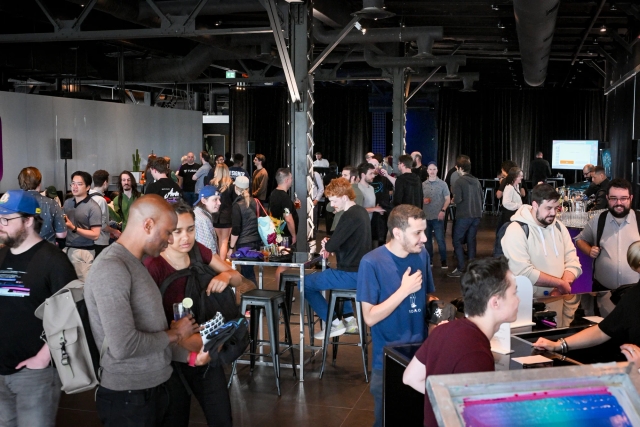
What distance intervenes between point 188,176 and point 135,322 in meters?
10.9

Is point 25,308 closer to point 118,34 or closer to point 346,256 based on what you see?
point 346,256

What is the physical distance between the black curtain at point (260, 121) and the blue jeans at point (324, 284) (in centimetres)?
1544

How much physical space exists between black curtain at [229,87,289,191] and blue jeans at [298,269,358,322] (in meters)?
15.4

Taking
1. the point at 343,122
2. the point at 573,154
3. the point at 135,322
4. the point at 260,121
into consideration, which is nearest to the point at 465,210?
the point at 135,322

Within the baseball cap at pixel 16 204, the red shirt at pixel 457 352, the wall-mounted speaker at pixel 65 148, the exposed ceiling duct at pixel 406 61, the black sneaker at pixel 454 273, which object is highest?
the exposed ceiling duct at pixel 406 61

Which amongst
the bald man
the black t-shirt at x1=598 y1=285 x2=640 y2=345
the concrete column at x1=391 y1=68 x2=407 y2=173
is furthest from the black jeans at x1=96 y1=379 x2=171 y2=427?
the concrete column at x1=391 y1=68 x2=407 y2=173

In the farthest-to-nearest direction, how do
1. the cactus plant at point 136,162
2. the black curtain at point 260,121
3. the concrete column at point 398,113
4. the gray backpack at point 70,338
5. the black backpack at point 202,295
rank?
the black curtain at point 260,121 < the cactus plant at point 136,162 < the concrete column at point 398,113 < the black backpack at point 202,295 < the gray backpack at point 70,338

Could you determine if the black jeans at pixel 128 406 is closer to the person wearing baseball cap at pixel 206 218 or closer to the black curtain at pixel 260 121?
the person wearing baseball cap at pixel 206 218

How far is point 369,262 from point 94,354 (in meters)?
1.31

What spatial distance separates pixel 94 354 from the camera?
2795 mm

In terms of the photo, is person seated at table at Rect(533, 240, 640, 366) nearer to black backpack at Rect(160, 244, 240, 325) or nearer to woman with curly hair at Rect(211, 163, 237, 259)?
black backpack at Rect(160, 244, 240, 325)

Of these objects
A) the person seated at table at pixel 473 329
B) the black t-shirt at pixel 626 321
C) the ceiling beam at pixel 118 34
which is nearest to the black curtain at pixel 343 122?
the ceiling beam at pixel 118 34

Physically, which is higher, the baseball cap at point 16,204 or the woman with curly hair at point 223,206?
the baseball cap at point 16,204

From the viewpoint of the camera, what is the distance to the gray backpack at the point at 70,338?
271 cm
